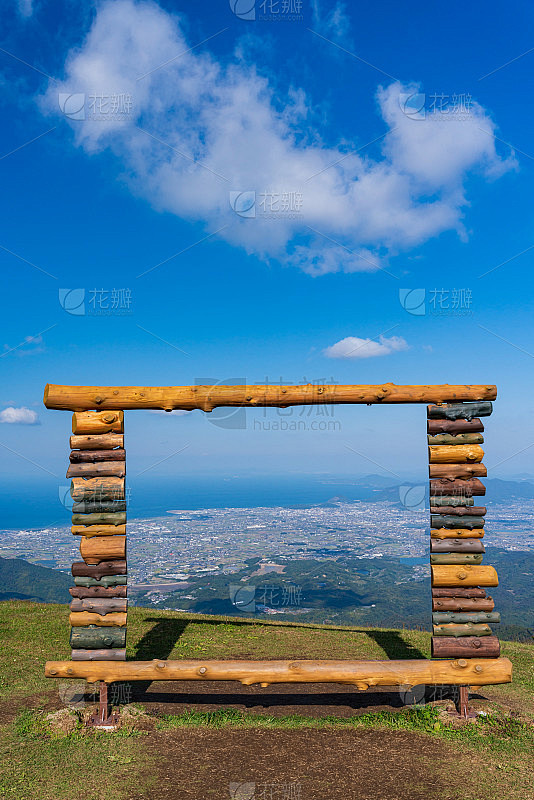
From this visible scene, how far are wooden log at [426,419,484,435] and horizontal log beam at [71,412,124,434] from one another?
16.2 ft

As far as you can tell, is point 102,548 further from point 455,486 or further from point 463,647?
point 463,647

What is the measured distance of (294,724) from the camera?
8352 millimetres

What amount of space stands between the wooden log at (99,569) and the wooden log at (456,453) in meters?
5.14

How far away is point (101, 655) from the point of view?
26.5ft

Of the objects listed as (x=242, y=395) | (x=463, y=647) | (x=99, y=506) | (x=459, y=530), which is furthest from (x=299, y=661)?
(x=242, y=395)

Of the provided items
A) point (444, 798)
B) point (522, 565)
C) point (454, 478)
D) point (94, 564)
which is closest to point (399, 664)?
point (444, 798)

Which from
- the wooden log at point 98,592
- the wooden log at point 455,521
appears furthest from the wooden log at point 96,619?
the wooden log at point 455,521

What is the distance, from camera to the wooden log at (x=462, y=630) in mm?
8203

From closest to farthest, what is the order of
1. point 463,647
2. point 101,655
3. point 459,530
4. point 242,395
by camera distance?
point 101,655
point 463,647
point 242,395
point 459,530

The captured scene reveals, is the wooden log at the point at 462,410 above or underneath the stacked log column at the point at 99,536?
above

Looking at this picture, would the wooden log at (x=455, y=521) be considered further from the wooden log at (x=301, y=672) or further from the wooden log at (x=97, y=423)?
the wooden log at (x=97, y=423)

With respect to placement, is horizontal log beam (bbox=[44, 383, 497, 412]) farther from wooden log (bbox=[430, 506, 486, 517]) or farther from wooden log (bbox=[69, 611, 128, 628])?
wooden log (bbox=[69, 611, 128, 628])

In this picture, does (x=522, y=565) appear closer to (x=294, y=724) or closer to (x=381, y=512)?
(x=381, y=512)

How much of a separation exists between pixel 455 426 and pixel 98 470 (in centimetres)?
565
